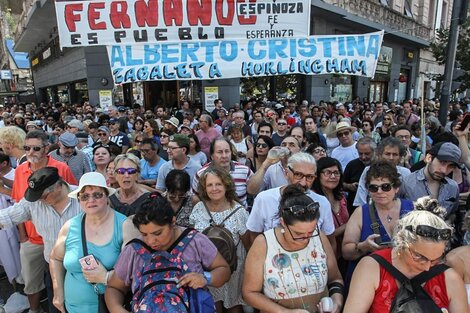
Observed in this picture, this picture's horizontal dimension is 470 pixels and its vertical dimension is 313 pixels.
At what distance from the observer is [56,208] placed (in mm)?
2701

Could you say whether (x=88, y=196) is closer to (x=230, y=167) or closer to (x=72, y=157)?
(x=230, y=167)

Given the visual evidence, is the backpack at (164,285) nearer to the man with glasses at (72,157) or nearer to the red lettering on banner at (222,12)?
the man with glasses at (72,157)

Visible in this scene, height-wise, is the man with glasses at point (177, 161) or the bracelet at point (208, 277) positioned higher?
the man with glasses at point (177, 161)

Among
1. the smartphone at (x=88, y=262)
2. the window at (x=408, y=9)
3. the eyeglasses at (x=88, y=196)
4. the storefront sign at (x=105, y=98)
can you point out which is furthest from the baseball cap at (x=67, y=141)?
the window at (x=408, y=9)

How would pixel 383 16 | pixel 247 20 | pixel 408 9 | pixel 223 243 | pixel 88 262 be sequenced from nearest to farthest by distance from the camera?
1. pixel 88 262
2. pixel 223 243
3. pixel 247 20
4. pixel 383 16
5. pixel 408 9

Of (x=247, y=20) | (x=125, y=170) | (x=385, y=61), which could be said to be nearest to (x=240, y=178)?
(x=125, y=170)

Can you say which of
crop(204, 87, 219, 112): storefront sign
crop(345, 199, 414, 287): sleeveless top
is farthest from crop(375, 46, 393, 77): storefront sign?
crop(345, 199, 414, 287): sleeveless top

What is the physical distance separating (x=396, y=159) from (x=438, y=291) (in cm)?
192

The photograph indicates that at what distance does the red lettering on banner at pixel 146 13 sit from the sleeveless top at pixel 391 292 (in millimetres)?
6536

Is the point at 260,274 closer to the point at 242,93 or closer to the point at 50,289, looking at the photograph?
the point at 50,289

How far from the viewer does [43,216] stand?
8.83 feet

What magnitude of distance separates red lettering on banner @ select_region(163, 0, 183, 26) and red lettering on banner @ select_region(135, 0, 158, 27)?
20cm

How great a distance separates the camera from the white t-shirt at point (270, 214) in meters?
2.54

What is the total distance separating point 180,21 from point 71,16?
2082 millimetres
